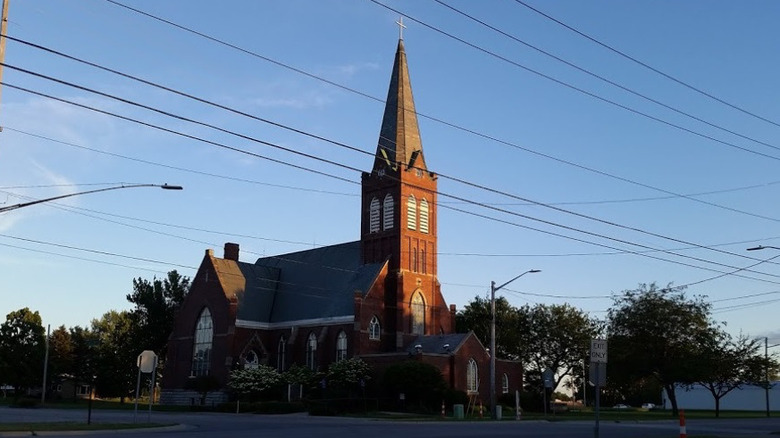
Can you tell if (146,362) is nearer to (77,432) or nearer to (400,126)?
(77,432)

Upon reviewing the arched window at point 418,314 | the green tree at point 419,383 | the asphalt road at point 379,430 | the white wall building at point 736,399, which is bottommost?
the white wall building at point 736,399

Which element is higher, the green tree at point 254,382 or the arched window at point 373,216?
the arched window at point 373,216

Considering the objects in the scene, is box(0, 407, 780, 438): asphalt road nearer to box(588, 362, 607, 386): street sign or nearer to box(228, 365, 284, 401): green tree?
box(588, 362, 607, 386): street sign

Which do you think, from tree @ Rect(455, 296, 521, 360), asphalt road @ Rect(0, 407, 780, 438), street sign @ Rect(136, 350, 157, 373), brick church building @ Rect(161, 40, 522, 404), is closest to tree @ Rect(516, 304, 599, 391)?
tree @ Rect(455, 296, 521, 360)

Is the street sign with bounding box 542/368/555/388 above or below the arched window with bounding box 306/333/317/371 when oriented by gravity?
below

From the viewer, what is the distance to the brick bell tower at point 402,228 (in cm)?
7206

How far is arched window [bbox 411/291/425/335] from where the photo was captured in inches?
2872

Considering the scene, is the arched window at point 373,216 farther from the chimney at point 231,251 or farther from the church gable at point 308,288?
the chimney at point 231,251

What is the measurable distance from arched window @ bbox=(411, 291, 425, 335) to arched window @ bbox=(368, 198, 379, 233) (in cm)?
736

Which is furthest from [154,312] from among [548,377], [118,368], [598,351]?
[598,351]

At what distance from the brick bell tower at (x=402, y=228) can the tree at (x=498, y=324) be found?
12.9 metres

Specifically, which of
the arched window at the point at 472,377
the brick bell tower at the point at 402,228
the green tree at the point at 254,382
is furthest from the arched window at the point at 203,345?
the arched window at the point at 472,377

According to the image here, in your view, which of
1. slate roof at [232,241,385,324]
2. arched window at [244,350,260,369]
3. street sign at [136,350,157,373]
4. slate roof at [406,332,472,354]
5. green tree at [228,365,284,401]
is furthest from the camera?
arched window at [244,350,260,369]

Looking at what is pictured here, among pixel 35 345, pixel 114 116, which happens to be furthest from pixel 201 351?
pixel 114 116
